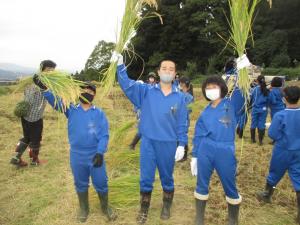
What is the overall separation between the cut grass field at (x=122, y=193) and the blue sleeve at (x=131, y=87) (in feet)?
3.89

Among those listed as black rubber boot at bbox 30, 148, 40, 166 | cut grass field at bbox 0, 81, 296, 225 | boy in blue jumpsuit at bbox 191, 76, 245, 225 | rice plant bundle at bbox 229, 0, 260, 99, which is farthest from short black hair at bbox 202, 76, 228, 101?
black rubber boot at bbox 30, 148, 40, 166

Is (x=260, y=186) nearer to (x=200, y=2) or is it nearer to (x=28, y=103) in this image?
(x=28, y=103)

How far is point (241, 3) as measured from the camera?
418cm

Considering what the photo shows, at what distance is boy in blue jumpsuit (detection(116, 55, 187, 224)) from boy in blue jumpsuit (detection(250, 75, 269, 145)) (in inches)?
165

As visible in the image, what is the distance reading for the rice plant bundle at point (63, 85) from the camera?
4.05m

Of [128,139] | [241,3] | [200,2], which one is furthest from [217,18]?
[241,3]

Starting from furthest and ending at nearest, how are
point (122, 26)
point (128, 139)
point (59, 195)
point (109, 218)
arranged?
point (128, 139) < point (59, 195) < point (109, 218) < point (122, 26)

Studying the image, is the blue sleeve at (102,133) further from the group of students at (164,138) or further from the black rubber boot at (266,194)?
the black rubber boot at (266,194)

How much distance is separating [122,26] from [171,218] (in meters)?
2.21

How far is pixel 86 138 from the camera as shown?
4.11 meters

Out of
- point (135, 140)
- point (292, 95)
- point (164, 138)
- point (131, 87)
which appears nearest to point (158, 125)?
point (164, 138)

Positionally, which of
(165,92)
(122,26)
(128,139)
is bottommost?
(128,139)

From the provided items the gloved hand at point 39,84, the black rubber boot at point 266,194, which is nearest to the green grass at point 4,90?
the gloved hand at point 39,84

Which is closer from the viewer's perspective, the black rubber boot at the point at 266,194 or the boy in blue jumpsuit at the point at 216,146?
the boy in blue jumpsuit at the point at 216,146
